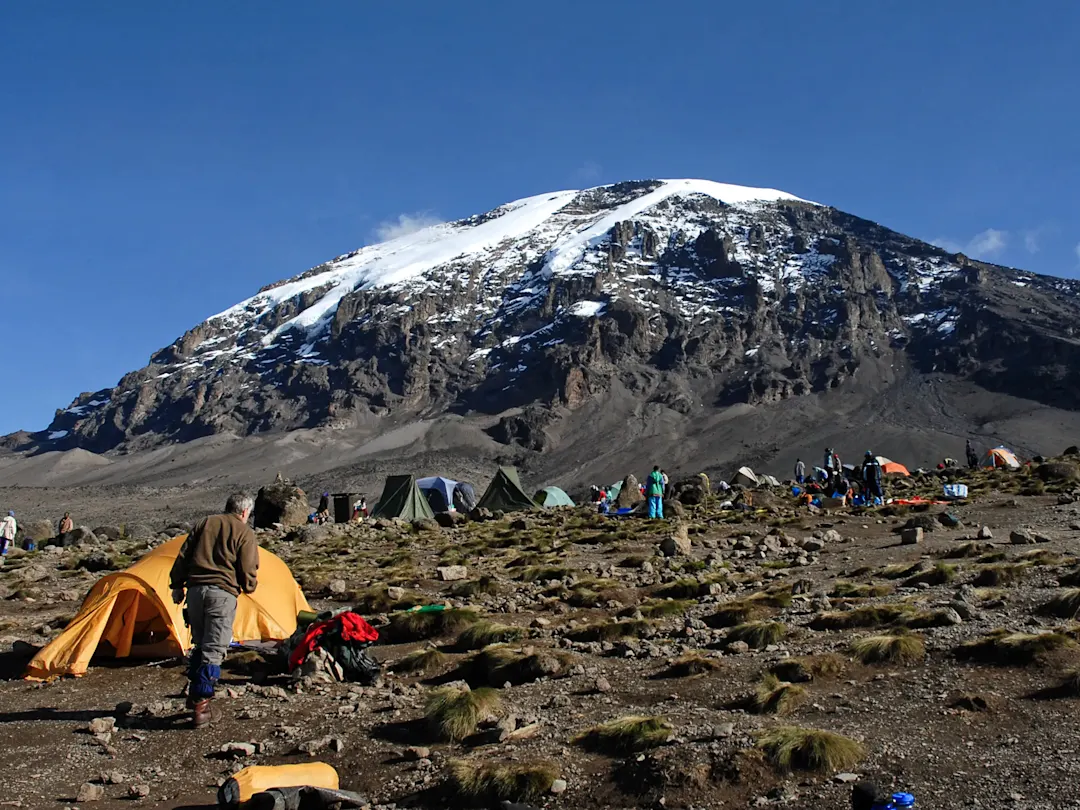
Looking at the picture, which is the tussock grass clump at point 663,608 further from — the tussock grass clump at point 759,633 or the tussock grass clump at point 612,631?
the tussock grass clump at point 759,633

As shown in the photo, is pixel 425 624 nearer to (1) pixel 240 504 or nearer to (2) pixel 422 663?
(2) pixel 422 663

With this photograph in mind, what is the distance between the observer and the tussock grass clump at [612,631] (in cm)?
1084

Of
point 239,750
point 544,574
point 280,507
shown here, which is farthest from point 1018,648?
A: point 280,507

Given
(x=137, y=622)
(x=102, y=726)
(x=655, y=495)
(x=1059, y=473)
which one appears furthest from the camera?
(x=1059, y=473)

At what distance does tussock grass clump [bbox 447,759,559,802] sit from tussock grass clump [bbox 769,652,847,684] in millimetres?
2948

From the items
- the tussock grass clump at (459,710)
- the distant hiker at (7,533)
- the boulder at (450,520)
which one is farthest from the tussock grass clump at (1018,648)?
the distant hiker at (7,533)

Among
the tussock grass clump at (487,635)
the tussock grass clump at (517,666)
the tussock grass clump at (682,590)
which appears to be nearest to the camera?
the tussock grass clump at (517,666)

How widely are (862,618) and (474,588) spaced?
23.2 feet

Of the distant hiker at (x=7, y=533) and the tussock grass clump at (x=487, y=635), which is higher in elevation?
the distant hiker at (x=7, y=533)

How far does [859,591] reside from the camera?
11969mm

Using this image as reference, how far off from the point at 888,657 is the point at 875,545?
1049 centimetres

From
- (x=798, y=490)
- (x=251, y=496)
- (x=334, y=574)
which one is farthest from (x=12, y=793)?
(x=798, y=490)

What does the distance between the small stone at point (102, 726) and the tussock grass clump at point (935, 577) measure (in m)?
→ 9.90

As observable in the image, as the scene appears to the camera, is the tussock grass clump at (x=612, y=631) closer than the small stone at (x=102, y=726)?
No
